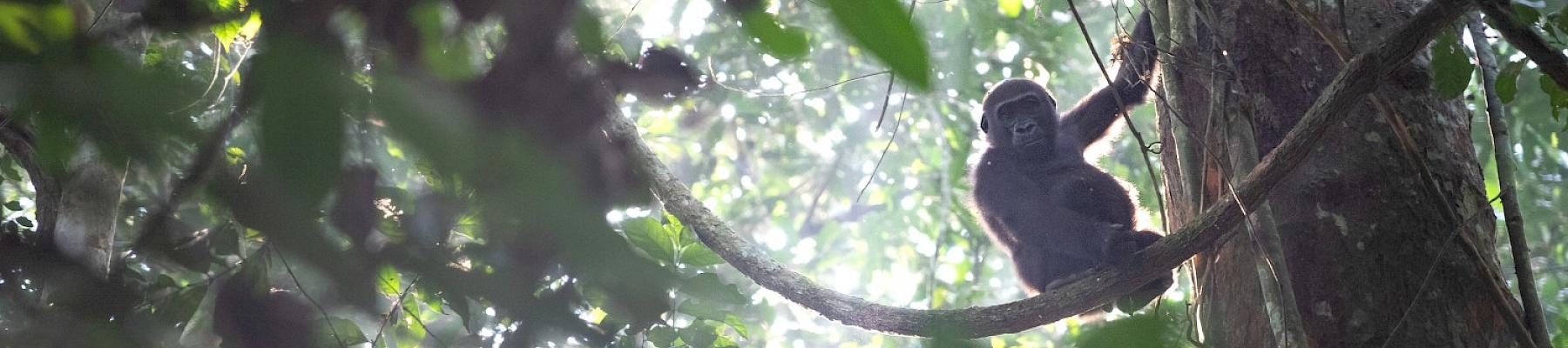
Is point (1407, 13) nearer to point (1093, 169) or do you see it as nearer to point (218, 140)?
point (1093, 169)

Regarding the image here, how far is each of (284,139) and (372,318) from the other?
0.42 metres

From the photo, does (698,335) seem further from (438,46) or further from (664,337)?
(438,46)

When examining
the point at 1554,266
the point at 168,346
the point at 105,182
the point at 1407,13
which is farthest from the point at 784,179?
the point at 168,346

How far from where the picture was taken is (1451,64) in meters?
3.08

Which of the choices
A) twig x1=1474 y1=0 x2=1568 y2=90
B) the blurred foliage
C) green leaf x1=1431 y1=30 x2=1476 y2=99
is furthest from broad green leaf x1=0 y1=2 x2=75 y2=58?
green leaf x1=1431 y1=30 x2=1476 y2=99

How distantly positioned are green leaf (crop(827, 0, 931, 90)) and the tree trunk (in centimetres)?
273

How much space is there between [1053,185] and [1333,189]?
7.12 feet

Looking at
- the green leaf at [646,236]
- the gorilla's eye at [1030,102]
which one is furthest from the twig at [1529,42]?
the gorilla's eye at [1030,102]

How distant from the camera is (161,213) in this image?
1.00 metres

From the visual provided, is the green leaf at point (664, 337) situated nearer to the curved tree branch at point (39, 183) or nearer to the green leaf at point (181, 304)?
the curved tree branch at point (39, 183)

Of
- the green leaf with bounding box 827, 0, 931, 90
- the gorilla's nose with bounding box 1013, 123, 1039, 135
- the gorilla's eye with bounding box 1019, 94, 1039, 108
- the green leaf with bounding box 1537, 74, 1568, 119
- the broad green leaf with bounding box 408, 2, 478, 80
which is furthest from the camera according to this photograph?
the gorilla's eye with bounding box 1019, 94, 1039, 108

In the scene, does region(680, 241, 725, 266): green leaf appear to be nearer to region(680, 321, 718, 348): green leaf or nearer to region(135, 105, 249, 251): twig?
region(680, 321, 718, 348): green leaf

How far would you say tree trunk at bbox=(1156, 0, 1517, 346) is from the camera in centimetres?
324

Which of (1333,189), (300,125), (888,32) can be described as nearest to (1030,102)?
(1333,189)
